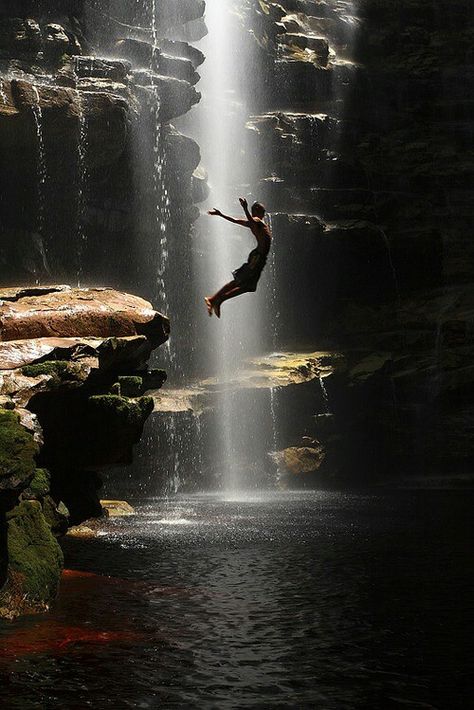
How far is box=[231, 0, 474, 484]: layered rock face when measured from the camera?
38781 mm

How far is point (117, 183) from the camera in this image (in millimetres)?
36031

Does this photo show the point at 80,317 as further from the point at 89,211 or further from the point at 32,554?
the point at 89,211

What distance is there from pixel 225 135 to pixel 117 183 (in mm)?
10376

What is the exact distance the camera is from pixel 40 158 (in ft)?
108

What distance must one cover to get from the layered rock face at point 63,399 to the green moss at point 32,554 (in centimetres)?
2

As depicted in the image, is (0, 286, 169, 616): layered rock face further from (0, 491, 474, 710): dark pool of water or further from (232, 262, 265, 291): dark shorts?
(232, 262, 265, 291): dark shorts

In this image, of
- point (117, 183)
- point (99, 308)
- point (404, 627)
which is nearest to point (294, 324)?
point (117, 183)

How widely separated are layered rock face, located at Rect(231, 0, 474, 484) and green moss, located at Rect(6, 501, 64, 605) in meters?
24.9

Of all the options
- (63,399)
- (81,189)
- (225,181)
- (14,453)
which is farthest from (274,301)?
(14,453)

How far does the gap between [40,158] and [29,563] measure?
24093 millimetres

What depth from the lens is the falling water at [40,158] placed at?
1240 inches

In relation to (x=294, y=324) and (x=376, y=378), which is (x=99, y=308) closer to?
(x=376, y=378)

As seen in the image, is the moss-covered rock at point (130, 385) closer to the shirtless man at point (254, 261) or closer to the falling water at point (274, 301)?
the shirtless man at point (254, 261)

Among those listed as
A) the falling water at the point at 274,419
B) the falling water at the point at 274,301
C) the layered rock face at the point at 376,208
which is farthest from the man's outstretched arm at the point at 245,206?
the falling water at the point at 274,301
